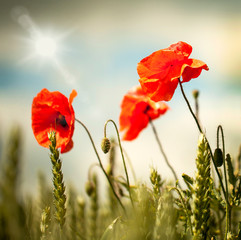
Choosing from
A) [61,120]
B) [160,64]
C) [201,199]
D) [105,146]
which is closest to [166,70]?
[160,64]

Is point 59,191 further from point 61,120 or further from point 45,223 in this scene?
point 61,120

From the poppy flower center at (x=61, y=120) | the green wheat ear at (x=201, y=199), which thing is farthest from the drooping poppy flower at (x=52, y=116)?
the green wheat ear at (x=201, y=199)

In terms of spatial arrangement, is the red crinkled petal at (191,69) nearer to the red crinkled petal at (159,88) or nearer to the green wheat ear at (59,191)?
the red crinkled petal at (159,88)

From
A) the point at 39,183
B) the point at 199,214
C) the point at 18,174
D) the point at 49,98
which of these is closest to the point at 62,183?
the point at 199,214

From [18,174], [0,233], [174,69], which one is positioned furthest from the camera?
[18,174]

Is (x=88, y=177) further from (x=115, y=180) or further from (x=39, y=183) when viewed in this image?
(x=39, y=183)

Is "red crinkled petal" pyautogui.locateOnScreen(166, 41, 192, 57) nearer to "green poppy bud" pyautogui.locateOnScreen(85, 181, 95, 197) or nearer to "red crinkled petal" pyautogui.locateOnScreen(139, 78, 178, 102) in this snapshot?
"red crinkled petal" pyautogui.locateOnScreen(139, 78, 178, 102)
